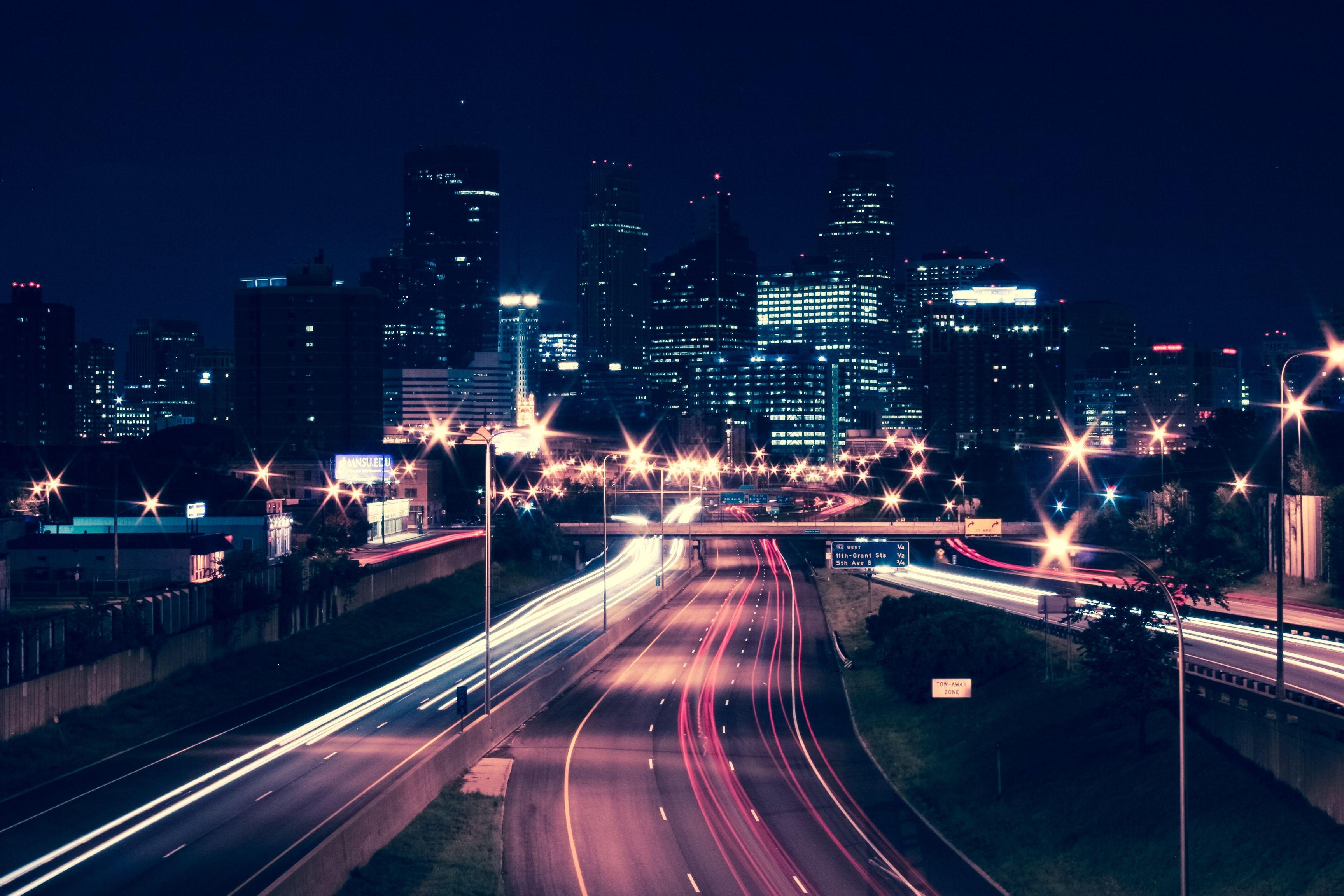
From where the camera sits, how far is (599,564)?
131 m

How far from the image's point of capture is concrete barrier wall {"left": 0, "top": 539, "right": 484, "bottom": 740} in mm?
44875

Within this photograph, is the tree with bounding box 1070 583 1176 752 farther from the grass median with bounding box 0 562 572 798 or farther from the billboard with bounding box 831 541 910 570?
the billboard with bounding box 831 541 910 570

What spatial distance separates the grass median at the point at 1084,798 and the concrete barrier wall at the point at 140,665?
31255 mm

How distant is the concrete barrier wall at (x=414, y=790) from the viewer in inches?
1119

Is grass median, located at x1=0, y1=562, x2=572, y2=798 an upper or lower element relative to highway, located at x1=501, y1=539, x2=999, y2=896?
upper

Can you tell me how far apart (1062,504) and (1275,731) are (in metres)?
125

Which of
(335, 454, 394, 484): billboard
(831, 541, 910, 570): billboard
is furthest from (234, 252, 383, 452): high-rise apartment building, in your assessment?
(831, 541, 910, 570): billboard

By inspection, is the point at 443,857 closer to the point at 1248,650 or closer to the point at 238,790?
the point at 238,790

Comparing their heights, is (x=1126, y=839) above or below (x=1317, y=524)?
below

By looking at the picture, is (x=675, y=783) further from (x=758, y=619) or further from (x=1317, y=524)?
(x=1317, y=524)

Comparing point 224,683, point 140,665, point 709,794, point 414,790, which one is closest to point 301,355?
point 224,683

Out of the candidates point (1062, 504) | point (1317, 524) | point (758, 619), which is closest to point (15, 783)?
point (758, 619)

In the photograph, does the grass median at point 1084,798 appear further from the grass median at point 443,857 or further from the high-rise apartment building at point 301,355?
the high-rise apartment building at point 301,355

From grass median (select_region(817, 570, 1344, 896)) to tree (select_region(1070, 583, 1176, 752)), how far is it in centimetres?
121
